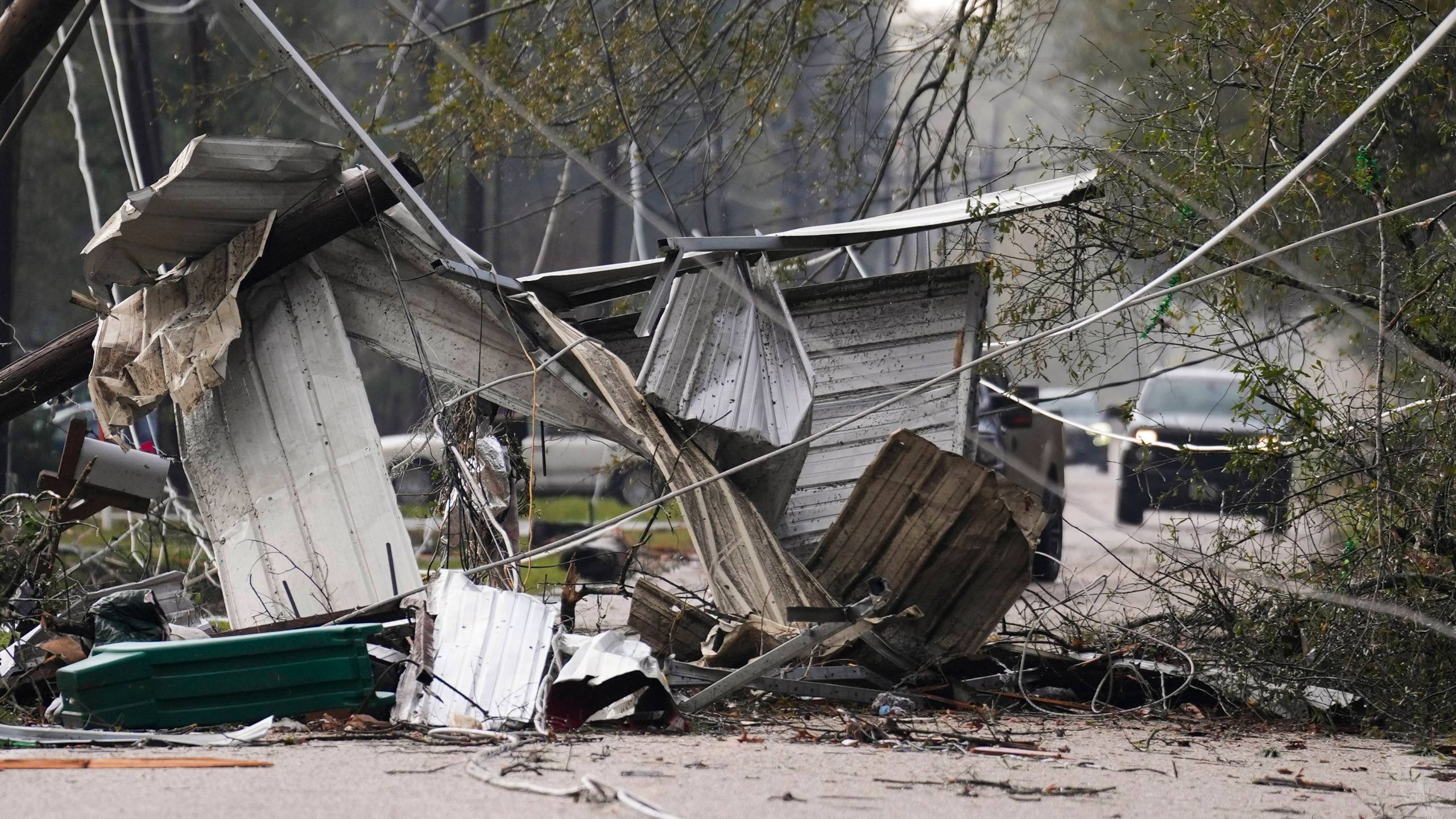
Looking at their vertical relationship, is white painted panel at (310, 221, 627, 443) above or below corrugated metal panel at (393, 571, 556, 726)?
above

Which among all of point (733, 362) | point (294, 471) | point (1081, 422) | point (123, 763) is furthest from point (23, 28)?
point (1081, 422)

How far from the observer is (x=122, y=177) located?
48.1 ft

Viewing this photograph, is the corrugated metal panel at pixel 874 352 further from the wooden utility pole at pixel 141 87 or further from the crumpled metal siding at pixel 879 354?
the wooden utility pole at pixel 141 87

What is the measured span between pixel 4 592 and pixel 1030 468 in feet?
27.9

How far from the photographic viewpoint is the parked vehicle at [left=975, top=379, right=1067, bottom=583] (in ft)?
38.2

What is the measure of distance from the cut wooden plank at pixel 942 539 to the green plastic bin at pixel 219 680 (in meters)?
2.38

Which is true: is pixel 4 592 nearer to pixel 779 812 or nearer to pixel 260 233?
pixel 260 233

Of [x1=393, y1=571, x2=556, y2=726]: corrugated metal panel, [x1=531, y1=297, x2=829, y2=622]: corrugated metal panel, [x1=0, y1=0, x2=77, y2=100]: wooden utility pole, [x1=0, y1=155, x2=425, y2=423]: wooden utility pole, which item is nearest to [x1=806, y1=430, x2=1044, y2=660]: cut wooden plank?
[x1=531, y1=297, x2=829, y2=622]: corrugated metal panel

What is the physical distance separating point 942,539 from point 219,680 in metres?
3.15

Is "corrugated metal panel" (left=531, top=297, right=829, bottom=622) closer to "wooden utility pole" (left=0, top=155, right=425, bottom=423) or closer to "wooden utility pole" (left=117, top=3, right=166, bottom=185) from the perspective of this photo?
"wooden utility pole" (left=0, top=155, right=425, bottom=423)

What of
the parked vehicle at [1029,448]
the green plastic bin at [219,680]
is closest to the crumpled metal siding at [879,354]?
the green plastic bin at [219,680]

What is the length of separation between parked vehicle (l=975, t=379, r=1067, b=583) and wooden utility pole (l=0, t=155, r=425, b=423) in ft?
20.1

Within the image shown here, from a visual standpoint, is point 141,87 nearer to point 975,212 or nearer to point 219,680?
point 975,212

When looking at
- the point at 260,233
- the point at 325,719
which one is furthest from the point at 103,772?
the point at 260,233
